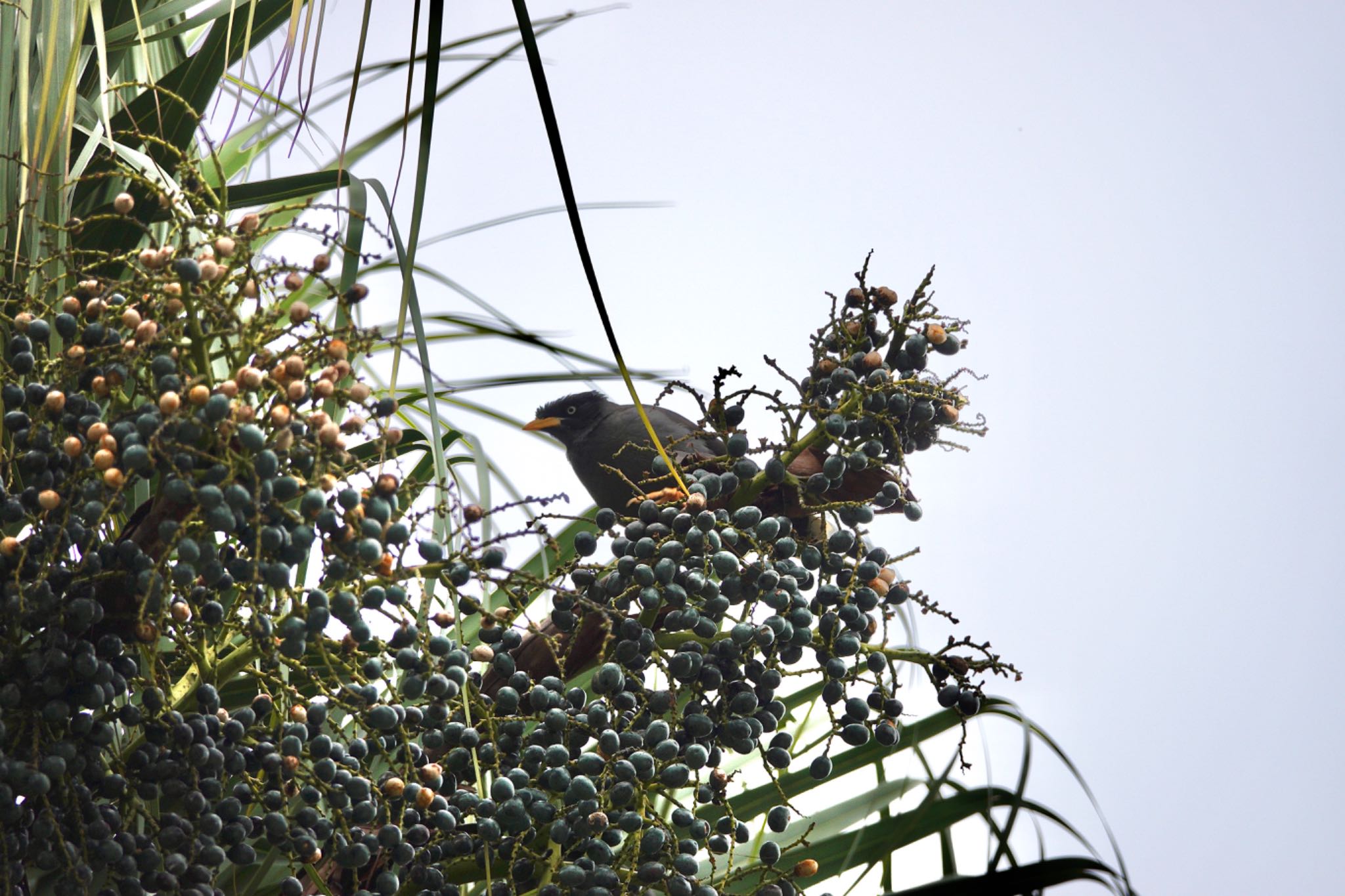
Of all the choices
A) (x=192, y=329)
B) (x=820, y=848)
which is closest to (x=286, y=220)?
(x=192, y=329)

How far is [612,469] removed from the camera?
3.85 feet

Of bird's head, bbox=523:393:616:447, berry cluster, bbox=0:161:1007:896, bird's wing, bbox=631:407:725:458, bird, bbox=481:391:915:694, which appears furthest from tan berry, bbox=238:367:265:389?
bird's head, bbox=523:393:616:447

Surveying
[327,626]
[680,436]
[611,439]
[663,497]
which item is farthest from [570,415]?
[327,626]

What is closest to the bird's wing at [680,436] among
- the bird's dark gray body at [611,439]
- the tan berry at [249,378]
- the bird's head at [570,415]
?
the bird's dark gray body at [611,439]

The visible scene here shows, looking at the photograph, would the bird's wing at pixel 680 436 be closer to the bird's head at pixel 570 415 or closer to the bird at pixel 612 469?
the bird at pixel 612 469

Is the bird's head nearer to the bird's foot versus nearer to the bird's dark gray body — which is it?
the bird's dark gray body

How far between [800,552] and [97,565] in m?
0.62

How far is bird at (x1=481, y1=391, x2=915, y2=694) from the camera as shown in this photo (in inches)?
49.0

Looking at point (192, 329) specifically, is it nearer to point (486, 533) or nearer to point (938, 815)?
point (486, 533)

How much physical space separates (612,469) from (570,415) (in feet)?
2.49

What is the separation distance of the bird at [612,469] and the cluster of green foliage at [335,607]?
0.04 ft

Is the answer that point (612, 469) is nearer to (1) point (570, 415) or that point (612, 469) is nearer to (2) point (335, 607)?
(2) point (335, 607)

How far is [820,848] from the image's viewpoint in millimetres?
1327

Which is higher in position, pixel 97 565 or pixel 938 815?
pixel 97 565
